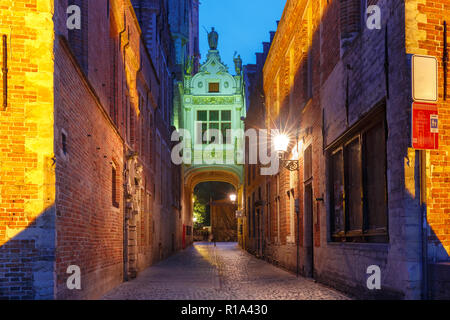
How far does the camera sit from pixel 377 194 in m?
8.08

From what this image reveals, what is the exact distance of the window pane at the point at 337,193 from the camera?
10062 millimetres

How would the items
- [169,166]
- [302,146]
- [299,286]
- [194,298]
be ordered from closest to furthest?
[194,298] → [299,286] → [302,146] → [169,166]

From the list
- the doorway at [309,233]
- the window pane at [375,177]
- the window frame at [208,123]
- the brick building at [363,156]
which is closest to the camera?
the brick building at [363,156]

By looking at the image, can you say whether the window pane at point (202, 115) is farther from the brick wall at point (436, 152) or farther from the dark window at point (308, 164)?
the brick wall at point (436, 152)

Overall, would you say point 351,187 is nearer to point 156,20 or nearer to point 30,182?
point 30,182

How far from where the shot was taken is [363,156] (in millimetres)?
8672

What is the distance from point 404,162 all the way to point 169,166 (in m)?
21.7

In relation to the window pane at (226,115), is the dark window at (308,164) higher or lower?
lower

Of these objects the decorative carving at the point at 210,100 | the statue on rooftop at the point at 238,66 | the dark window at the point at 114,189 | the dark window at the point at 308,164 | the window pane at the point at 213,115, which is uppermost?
the statue on rooftop at the point at 238,66

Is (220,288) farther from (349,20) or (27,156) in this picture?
(27,156)

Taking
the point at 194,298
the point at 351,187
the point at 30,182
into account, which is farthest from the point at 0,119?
the point at 351,187

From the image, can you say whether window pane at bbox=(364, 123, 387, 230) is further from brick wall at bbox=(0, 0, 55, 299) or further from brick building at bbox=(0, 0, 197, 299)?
brick wall at bbox=(0, 0, 55, 299)

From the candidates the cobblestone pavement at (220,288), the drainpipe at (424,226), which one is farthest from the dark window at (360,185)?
the cobblestone pavement at (220,288)

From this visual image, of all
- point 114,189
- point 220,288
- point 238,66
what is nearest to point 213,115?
point 238,66
